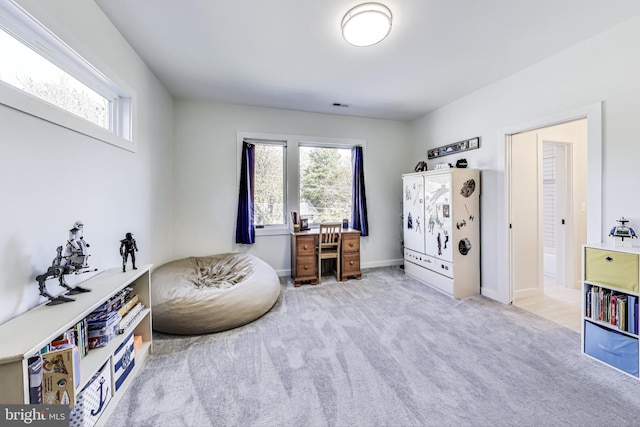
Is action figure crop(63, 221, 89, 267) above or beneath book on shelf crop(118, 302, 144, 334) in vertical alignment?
above

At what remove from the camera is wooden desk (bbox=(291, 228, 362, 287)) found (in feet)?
12.0

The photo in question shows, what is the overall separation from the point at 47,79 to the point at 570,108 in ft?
13.6

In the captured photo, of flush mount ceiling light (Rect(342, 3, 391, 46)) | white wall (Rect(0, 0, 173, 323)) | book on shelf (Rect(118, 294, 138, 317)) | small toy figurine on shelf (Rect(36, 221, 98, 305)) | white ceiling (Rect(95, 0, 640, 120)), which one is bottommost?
book on shelf (Rect(118, 294, 138, 317))

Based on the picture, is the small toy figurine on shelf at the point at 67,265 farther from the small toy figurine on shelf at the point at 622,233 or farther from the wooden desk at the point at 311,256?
the small toy figurine on shelf at the point at 622,233

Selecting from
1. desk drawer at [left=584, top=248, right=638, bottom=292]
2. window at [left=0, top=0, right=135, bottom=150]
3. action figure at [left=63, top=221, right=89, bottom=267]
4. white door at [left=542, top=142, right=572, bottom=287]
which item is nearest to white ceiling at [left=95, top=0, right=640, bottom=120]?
window at [left=0, top=0, right=135, bottom=150]

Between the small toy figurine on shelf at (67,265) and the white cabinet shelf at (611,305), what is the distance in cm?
358

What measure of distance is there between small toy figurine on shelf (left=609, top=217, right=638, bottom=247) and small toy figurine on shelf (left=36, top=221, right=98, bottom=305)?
375 cm

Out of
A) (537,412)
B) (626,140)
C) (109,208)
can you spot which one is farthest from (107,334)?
(626,140)

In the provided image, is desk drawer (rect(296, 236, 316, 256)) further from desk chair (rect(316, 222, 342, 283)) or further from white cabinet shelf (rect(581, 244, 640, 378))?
white cabinet shelf (rect(581, 244, 640, 378))

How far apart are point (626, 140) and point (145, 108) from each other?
4413 mm

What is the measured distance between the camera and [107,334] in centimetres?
152

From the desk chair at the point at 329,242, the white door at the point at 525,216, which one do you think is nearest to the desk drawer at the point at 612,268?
the white door at the point at 525,216

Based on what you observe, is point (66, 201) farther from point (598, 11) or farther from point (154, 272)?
point (598, 11)

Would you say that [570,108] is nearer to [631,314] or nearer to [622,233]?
[622,233]
